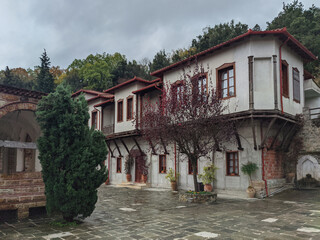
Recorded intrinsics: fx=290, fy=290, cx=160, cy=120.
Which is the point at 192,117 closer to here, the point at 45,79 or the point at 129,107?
the point at 129,107

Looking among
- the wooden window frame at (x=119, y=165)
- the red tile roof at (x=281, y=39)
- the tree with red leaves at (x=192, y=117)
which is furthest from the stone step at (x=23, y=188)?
the wooden window frame at (x=119, y=165)

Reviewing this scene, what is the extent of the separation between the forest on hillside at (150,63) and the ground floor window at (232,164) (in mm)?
14950

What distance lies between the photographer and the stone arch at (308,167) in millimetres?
13812

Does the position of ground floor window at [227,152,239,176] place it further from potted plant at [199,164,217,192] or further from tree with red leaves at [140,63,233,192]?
tree with red leaves at [140,63,233,192]

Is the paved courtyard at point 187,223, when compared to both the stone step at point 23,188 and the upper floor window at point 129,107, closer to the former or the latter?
the stone step at point 23,188

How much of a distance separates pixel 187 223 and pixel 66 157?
11.4ft

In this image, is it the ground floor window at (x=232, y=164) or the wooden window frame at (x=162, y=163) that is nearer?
the ground floor window at (x=232, y=164)

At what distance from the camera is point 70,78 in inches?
1730

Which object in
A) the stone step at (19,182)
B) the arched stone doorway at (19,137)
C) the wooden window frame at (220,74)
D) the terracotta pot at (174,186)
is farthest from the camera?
the terracotta pot at (174,186)

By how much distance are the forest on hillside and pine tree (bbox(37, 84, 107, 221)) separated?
59.3 ft

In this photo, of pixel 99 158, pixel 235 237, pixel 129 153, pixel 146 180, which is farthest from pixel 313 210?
pixel 129 153

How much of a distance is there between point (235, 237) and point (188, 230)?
1.10 metres

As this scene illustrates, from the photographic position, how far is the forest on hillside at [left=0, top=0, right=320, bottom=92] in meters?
27.9

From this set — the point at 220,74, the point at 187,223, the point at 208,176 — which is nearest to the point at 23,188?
the point at 187,223
